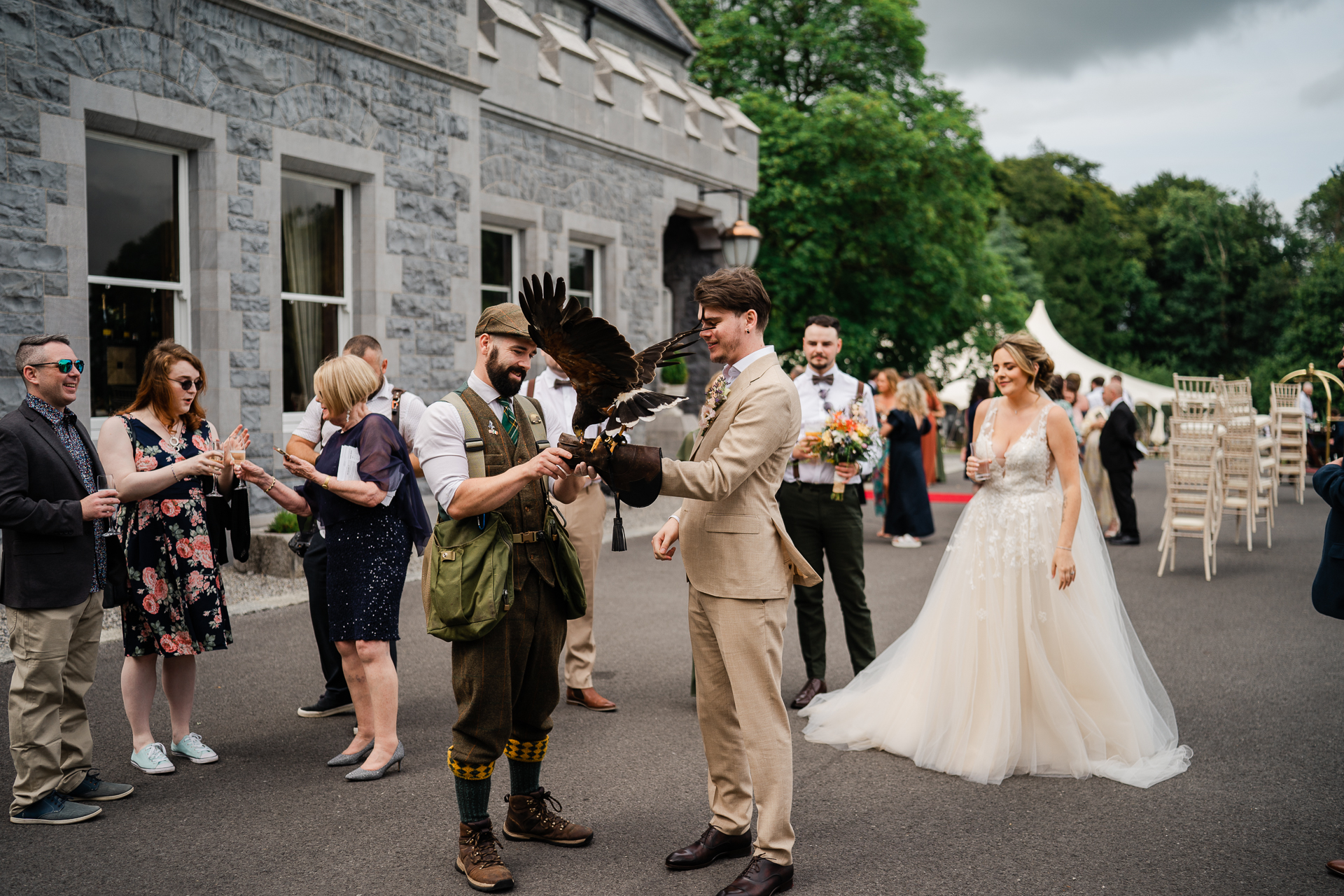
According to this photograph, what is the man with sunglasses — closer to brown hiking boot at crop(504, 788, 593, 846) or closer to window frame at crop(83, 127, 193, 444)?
brown hiking boot at crop(504, 788, 593, 846)

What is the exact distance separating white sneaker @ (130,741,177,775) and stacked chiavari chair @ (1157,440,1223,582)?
9.75m

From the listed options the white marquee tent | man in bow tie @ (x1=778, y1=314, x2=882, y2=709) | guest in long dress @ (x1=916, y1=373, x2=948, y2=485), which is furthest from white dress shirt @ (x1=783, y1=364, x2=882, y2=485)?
the white marquee tent

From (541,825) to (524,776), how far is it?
21cm

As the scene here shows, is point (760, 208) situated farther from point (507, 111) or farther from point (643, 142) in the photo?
point (507, 111)

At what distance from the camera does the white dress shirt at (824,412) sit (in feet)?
20.3

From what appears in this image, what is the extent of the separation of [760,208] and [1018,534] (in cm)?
1983

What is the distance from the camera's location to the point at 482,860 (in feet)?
12.1

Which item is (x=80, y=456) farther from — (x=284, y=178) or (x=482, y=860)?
(x=284, y=178)

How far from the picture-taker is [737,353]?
384 centimetres

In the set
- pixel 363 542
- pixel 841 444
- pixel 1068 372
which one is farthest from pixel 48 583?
pixel 1068 372

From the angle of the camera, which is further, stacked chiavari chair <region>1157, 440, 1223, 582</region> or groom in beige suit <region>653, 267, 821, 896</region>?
stacked chiavari chair <region>1157, 440, 1223, 582</region>

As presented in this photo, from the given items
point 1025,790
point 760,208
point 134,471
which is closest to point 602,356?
point 134,471

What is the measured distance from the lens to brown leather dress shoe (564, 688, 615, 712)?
19.4 feet

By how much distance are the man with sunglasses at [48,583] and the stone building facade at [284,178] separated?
435cm
